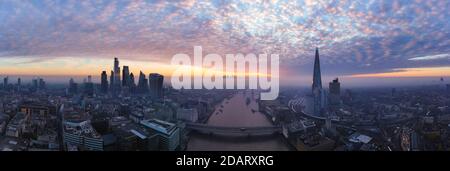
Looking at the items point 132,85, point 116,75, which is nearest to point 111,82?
point 116,75

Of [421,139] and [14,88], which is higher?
[14,88]

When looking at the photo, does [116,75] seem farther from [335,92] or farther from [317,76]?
[335,92]

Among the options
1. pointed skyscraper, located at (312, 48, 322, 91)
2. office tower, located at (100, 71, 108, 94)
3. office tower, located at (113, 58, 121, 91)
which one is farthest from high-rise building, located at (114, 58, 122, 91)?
pointed skyscraper, located at (312, 48, 322, 91)
